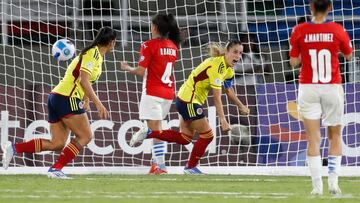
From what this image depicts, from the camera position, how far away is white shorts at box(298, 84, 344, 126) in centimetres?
1010

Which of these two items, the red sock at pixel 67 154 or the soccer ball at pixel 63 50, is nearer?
the red sock at pixel 67 154

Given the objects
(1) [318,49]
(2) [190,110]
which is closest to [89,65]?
(2) [190,110]

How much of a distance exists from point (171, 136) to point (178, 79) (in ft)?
7.70

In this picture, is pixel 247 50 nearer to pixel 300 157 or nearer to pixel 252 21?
pixel 252 21

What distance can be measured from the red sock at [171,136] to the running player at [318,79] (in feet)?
13.0

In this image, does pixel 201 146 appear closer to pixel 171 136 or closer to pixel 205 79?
pixel 171 136

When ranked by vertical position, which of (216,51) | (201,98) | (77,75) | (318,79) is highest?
(216,51)

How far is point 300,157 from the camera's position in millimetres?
15555

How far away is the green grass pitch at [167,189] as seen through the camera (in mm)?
9469

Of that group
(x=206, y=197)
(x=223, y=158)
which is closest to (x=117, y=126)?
(x=223, y=158)

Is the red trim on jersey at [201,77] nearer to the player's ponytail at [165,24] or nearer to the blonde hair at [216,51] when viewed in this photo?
the blonde hair at [216,51]

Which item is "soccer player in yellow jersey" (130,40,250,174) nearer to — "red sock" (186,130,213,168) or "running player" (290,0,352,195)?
"red sock" (186,130,213,168)

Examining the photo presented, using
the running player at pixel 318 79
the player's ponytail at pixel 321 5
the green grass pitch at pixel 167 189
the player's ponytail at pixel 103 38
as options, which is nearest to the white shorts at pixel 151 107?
the green grass pitch at pixel 167 189

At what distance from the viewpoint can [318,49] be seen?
10.1 metres
